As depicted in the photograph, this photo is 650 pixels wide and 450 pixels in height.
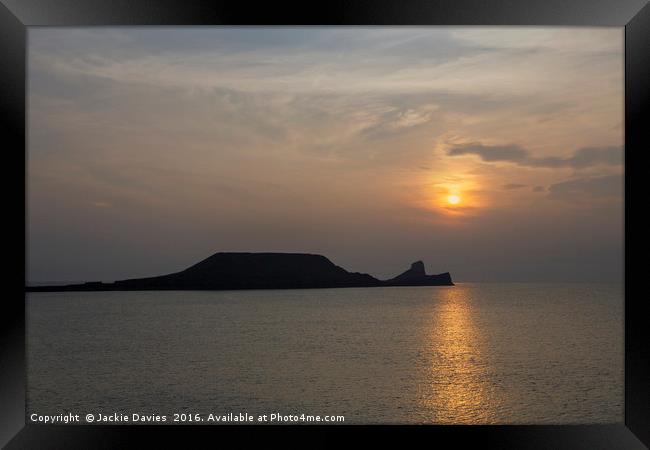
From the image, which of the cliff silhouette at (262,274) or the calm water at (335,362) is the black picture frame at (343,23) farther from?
the cliff silhouette at (262,274)

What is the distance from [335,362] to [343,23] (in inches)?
890

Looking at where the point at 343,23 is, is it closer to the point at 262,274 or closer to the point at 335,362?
the point at 335,362

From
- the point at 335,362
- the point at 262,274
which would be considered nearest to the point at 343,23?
the point at 335,362

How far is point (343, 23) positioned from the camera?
2240 mm

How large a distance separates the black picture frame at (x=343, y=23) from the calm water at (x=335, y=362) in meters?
14.0

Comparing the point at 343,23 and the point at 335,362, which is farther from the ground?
the point at 343,23

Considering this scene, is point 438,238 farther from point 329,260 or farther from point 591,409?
point 591,409

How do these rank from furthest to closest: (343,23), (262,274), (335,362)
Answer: (262,274), (335,362), (343,23)

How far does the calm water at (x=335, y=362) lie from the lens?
732 inches

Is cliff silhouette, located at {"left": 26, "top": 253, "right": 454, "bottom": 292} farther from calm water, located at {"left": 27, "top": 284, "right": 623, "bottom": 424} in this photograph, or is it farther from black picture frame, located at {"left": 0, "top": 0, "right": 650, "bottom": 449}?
black picture frame, located at {"left": 0, "top": 0, "right": 650, "bottom": 449}

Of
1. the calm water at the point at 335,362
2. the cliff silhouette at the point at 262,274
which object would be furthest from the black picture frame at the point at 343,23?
the cliff silhouette at the point at 262,274

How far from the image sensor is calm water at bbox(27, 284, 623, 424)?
18.6 metres

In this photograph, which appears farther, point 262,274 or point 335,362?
point 262,274

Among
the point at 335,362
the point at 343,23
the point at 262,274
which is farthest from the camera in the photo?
the point at 262,274
